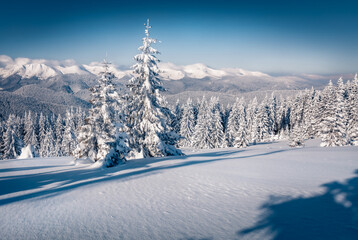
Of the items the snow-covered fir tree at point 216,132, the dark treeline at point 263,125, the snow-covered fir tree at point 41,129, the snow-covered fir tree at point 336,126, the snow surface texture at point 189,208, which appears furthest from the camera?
the snow-covered fir tree at point 41,129

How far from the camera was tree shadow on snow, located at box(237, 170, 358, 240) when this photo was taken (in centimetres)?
366

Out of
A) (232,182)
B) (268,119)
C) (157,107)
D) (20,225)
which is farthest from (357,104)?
(20,225)

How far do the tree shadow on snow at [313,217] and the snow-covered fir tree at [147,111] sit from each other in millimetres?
12704

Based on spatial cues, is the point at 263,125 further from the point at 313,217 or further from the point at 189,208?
the point at 189,208

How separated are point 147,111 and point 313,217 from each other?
14745mm

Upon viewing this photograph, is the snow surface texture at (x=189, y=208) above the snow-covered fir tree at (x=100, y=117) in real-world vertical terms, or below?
below

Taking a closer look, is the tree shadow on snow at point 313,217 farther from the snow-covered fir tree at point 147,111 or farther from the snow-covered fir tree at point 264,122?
the snow-covered fir tree at point 264,122

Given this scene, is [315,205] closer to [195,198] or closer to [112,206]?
[195,198]

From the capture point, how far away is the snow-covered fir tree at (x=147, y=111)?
17.1 m

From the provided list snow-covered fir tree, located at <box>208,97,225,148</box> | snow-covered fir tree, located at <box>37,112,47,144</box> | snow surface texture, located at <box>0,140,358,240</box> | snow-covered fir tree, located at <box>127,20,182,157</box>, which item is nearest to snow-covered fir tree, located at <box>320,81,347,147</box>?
snow-covered fir tree, located at <box>208,97,225,148</box>

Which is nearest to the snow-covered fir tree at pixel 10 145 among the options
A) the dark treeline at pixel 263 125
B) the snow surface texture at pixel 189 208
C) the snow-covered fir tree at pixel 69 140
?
the dark treeline at pixel 263 125

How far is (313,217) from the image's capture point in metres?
4.32

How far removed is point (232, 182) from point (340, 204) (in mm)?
3185

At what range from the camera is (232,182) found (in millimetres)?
7227
